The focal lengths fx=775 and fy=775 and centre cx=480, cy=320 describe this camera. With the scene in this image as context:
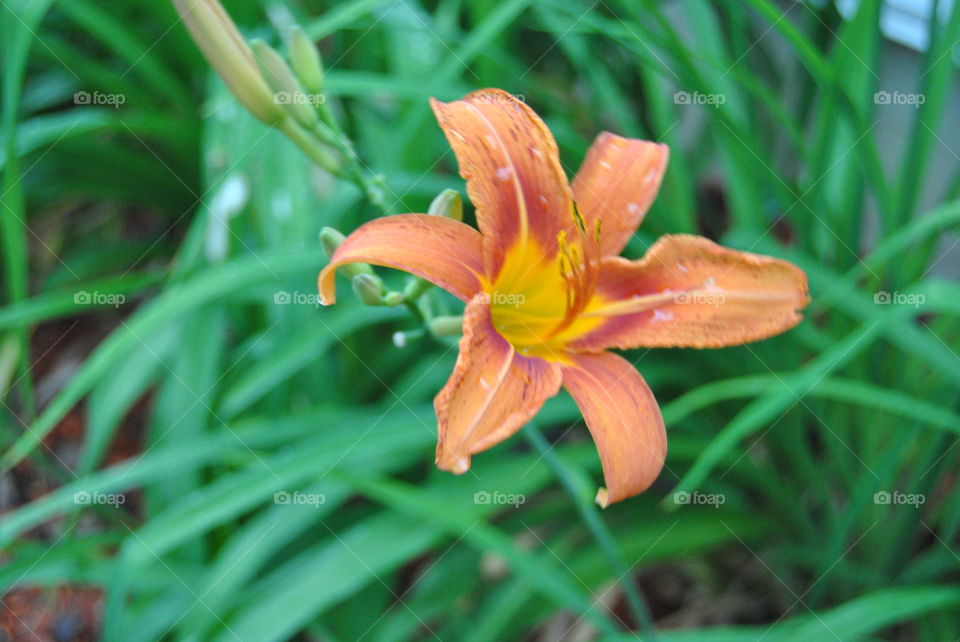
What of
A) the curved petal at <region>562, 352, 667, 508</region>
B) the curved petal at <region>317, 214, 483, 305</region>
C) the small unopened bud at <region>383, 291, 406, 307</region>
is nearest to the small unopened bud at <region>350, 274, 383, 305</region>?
the small unopened bud at <region>383, 291, 406, 307</region>

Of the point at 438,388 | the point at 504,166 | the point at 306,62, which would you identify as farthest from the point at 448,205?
the point at 438,388

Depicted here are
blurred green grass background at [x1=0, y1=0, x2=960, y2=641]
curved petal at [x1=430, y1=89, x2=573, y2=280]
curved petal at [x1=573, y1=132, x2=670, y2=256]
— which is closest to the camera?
curved petal at [x1=430, y1=89, x2=573, y2=280]

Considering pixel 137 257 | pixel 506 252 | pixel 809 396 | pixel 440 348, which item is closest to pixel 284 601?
pixel 440 348

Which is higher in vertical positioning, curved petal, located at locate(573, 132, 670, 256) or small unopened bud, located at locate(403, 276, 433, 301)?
curved petal, located at locate(573, 132, 670, 256)

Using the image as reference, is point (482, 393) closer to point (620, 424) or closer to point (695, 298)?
point (620, 424)

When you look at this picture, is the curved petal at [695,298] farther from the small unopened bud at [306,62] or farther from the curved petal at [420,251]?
the small unopened bud at [306,62]

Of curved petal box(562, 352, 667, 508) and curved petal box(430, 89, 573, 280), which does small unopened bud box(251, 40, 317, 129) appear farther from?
curved petal box(562, 352, 667, 508)

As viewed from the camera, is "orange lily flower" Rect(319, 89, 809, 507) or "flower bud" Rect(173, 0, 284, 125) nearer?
"orange lily flower" Rect(319, 89, 809, 507)

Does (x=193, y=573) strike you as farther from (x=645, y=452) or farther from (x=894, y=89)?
(x=894, y=89)
